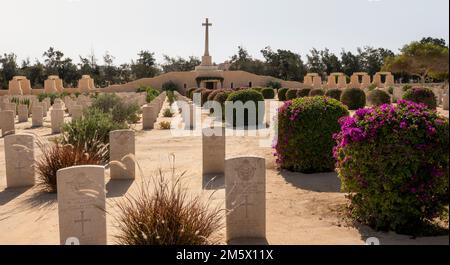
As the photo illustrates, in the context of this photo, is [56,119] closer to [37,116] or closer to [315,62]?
[37,116]

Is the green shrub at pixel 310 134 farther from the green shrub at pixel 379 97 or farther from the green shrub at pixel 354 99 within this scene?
the green shrub at pixel 379 97

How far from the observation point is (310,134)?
8.50 metres

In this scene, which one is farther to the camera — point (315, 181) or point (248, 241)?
point (315, 181)

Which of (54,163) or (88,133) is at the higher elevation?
(88,133)

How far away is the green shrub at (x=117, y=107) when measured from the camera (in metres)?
17.3

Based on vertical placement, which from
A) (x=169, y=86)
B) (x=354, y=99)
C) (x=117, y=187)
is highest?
(x=169, y=86)

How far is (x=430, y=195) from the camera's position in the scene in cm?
508

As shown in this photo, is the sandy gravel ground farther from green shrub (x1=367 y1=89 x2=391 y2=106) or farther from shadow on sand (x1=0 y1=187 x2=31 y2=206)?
green shrub (x1=367 y1=89 x2=391 y2=106)

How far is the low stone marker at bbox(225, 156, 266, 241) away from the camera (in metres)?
5.23

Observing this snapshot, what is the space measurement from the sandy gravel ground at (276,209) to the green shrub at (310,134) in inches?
11.5

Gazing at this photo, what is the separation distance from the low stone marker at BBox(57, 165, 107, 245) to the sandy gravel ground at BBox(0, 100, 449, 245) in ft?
1.01

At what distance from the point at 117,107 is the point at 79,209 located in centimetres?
1336

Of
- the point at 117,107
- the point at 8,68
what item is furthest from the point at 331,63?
the point at 117,107
